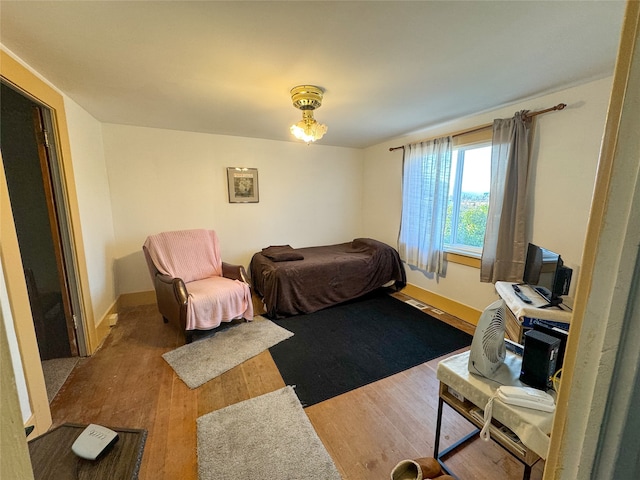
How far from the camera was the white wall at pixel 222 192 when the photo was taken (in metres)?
3.20

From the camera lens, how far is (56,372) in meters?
2.06

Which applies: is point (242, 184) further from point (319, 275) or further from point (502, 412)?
point (502, 412)

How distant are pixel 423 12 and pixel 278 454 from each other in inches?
91.5

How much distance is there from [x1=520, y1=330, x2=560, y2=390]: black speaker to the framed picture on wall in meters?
3.43

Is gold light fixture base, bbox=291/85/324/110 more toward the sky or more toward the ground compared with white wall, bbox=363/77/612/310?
more toward the sky

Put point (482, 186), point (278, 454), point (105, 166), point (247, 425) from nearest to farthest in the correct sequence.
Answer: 1. point (278, 454)
2. point (247, 425)
3. point (482, 186)
4. point (105, 166)

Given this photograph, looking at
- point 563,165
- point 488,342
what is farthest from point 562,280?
point 488,342

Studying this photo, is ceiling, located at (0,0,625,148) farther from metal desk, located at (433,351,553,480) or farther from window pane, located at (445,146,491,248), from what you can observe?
metal desk, located at (433,351,553,480)

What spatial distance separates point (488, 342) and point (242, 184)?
11.1 ft

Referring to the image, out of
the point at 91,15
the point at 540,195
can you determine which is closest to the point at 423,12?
the point at 91,15

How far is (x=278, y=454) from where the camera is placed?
1.42 meters

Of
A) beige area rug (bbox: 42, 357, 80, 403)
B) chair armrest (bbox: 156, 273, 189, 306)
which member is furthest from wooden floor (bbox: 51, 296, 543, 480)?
chair armrest (bbox: 156, 273, 189, 306)

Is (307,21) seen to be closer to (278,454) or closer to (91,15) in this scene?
(91,15)

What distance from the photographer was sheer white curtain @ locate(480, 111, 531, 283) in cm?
238
